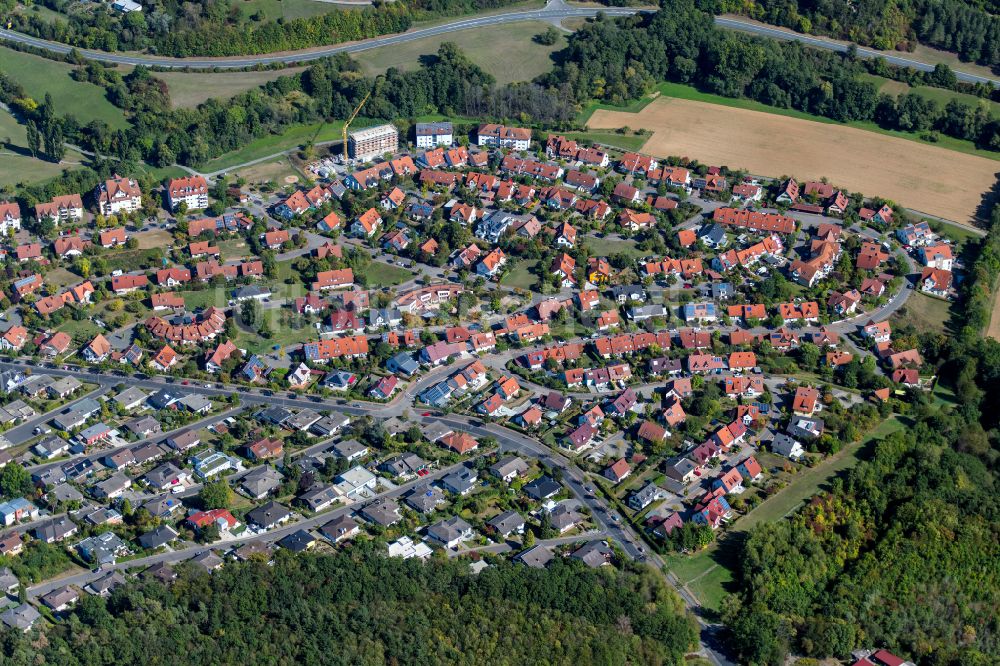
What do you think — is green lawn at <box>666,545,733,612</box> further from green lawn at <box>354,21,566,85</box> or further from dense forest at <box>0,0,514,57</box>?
dense forest at <box>0,0,514,57</box>

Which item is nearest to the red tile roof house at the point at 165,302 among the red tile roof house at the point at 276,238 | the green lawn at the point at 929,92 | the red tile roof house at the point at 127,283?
the red tile roof house at the point at 127,283

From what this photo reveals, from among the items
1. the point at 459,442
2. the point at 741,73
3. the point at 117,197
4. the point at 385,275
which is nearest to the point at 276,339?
the point at 385,275

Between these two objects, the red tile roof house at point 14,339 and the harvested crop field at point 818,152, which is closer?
the red tile roof house at point 14,339

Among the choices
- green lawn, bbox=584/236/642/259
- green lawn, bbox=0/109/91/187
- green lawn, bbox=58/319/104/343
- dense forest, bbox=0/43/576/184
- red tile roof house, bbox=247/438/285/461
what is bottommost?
red tile roof house, bbox=247/438/285/461

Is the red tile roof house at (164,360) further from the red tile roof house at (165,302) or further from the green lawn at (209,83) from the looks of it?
the green lawn at (209,83)

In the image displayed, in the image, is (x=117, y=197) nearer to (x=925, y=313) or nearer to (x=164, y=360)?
(x=164, y=360)

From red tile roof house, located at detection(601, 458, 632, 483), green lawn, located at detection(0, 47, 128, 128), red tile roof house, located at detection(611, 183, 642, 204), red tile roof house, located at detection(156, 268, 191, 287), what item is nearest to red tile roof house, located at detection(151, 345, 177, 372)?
red tile roof house, located at detection(156, 268, 191, 287)

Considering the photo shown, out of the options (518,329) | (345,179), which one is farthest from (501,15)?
(518,329)
